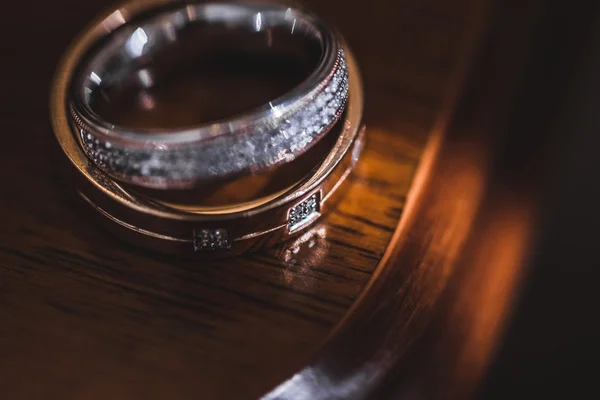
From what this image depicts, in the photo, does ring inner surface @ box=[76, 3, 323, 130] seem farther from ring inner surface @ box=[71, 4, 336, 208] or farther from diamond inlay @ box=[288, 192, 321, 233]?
diamond inlay @ box=[288, 192, 321, 233]

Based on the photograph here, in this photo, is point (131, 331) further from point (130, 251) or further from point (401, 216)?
point (401, 216)

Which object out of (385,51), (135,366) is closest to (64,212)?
(135,366)

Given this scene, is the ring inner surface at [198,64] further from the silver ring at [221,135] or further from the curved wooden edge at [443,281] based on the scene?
the curved wooden edge at [443,281]

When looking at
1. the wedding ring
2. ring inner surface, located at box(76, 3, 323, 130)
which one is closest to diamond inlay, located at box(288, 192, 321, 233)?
the wedding ring

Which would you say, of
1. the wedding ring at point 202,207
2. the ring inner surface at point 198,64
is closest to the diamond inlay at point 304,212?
the wedding ring at point 202,207

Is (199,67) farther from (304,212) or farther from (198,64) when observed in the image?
(304,212)

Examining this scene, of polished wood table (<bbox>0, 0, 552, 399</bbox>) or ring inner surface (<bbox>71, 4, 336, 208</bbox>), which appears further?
ring inner surface (<bbox>71, 4, 336, 208</bbox>)

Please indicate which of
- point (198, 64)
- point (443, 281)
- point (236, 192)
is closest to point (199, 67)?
point (198, 64)
